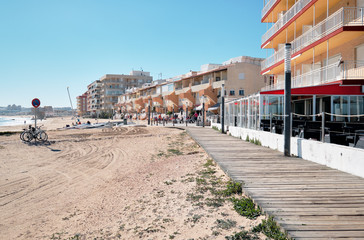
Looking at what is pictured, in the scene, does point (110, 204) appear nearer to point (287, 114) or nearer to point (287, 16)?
point (287, 114)

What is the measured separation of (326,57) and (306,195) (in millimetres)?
15854

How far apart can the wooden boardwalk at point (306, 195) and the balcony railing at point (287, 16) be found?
1519 centimetres

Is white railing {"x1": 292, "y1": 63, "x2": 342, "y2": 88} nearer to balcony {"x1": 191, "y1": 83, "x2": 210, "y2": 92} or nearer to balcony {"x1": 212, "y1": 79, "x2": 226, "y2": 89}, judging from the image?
balcony {"x1": 212, "y1": 79, "x2": 226, "y2": 89}

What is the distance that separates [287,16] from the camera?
67.0 feet

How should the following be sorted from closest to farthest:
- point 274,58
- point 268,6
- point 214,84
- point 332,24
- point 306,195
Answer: point 306,195 < point 332,24 < point 274,58 < point 268,6 < point 214,84

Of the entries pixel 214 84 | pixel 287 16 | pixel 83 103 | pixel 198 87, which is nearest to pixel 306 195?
pixel 287 16

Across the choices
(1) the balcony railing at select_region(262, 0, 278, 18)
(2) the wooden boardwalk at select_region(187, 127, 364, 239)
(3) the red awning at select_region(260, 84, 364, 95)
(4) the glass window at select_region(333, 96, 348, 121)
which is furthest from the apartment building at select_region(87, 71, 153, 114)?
(2) the wooden boardwalk at select_region(187, 127, 364, 239)

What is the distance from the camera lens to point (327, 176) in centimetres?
541

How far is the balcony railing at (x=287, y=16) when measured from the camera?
→ 17.9 meters

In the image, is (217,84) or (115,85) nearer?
(217,84)

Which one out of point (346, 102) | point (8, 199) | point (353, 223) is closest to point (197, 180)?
point (353, 223)

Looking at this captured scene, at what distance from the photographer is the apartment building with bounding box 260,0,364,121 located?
12844 millimetres

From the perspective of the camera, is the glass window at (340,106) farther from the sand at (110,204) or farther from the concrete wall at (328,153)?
the sand at (110,204)

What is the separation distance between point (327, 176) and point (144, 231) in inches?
156
